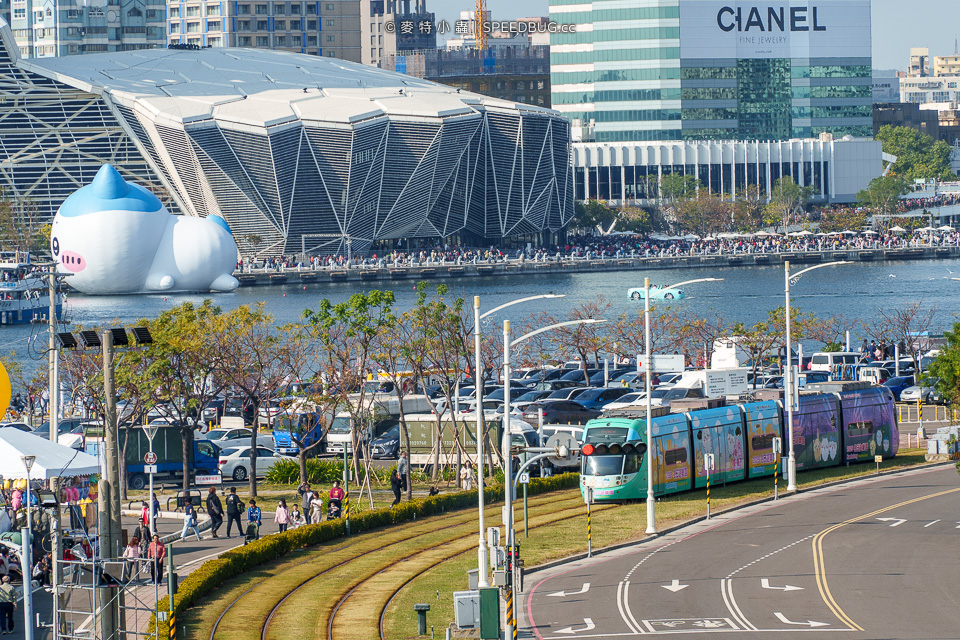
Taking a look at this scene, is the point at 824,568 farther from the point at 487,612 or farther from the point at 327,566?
the point at 327,566

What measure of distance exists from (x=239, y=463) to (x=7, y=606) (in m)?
27.6

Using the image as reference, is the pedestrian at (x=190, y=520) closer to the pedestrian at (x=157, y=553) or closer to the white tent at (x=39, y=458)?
the white tent at (x=39, y=458)

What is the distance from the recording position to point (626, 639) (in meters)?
30.1

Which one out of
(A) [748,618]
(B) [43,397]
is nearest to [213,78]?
(B) [43,397]

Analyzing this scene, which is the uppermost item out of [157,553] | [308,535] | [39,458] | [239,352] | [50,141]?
[50,141]

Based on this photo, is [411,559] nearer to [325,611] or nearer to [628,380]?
[325,611]

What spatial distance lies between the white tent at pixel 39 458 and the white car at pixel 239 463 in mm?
17318

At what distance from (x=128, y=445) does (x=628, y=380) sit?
3423cm

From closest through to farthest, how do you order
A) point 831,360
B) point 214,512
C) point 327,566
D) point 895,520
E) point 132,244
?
point 327,566 → point 895,520 → point 214,512 → point 831,360 → point 132,244

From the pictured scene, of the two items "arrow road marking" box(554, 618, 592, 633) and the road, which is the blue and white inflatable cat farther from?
"arrow road marking" box(554, 618, 592, 633)

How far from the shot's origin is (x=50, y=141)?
191625 mm

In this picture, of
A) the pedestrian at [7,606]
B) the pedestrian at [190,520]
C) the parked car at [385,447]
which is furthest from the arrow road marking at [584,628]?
the parked car at [385,447]

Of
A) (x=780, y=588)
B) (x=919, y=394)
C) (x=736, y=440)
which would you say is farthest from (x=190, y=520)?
(x=919, y=394)

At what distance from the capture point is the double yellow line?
31.6 metres
